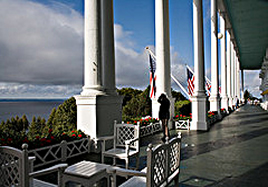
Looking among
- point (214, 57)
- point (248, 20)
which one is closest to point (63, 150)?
point (214, 57)

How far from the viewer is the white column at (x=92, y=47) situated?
7375mm

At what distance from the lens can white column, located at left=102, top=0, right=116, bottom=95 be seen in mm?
7988

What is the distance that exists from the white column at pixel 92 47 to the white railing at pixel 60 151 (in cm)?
176

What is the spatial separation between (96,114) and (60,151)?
5.39 feet

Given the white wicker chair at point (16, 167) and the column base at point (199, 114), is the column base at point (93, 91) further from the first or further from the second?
the column base at point (199, 114)

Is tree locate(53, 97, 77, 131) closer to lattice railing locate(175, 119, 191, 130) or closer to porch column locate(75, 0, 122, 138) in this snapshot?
lattice railing locate(175, 119, 191, 130)

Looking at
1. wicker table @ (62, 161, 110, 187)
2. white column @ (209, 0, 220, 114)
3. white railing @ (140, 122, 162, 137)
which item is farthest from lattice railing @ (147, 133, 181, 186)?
white column @ (209, 0, 220, 114)

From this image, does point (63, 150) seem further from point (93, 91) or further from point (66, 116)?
point (66, 116)

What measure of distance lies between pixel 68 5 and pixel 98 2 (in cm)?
797

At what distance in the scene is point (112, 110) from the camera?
7719 mm

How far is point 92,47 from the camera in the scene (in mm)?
7371

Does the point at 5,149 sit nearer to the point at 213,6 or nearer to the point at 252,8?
the point at 213,6

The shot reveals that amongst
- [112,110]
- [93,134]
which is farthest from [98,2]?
[93,134]

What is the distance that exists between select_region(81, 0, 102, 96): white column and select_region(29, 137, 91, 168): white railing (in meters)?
1.76
